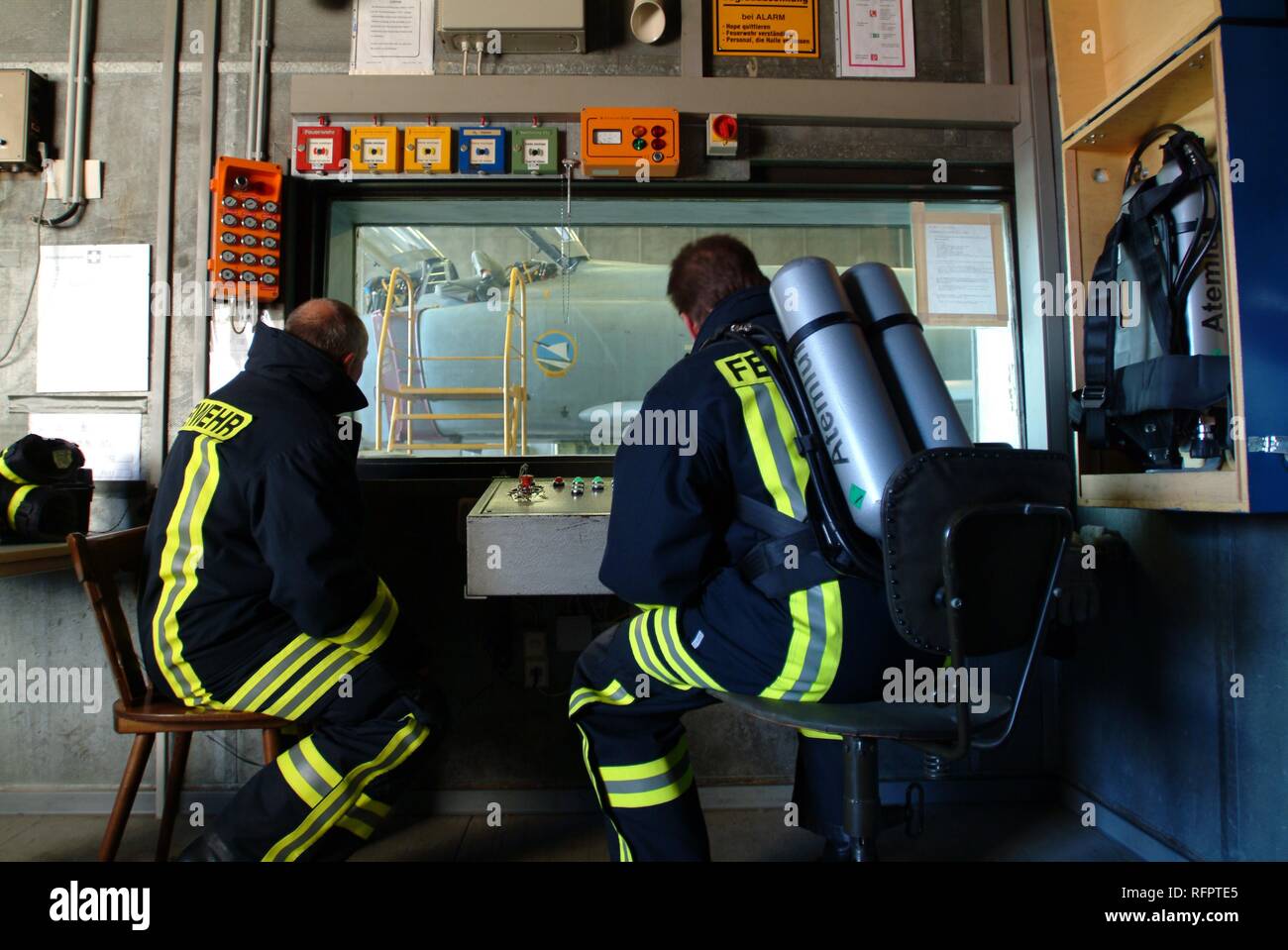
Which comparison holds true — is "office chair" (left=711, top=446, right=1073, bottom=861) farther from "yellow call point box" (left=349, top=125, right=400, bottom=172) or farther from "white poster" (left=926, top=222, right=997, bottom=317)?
"yellow call point box" (left=349, top=125, right=400, bottom=172)

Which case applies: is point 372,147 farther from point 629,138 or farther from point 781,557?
point 781,557

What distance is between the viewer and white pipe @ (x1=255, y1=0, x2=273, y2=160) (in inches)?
89.0

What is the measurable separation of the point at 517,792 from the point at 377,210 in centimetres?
193

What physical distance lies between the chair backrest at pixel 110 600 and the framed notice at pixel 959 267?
7.80ft

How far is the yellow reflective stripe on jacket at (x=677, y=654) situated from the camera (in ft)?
4.48

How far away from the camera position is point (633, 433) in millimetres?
1389

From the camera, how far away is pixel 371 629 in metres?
1.63

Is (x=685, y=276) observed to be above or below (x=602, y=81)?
below

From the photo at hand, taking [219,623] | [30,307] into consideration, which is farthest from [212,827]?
[30,307]

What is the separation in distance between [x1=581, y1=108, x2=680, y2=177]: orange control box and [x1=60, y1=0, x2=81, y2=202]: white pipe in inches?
62.0

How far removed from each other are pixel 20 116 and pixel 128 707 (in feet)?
6.04

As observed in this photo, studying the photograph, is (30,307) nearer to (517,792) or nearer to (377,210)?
(377,210)

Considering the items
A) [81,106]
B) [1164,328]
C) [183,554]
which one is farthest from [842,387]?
[81,106]

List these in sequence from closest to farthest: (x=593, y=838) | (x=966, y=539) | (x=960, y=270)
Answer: (x=966, y=539)
(x=593, y=838)
(x=960, y=270)
